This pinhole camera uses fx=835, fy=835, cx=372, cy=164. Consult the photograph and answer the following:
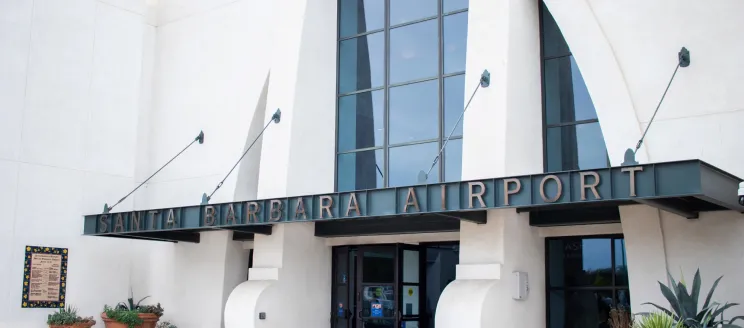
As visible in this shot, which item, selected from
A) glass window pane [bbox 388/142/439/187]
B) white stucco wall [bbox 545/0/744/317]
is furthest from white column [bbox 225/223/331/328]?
white stucco wall [bbox 545/0/744/317]

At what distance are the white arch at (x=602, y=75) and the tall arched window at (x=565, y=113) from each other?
32.1 inches

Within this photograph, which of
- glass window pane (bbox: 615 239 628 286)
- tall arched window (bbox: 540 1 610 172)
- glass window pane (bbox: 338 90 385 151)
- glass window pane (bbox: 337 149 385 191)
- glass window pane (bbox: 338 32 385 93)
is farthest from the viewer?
glass window pane (bbox: 338 32 385 93)

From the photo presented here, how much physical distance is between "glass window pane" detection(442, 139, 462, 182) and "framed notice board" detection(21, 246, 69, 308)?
1039 cm

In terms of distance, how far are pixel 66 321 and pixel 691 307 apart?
47.9 ft

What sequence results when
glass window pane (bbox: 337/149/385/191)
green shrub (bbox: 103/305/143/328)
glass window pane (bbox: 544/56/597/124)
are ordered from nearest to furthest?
glass window pane (bbox: 544/56/597/124) → glass window pane (bbox: 337/149/385/191) → green shrub (bbox: 103/305/143/328)

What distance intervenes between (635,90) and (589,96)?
4.50ft

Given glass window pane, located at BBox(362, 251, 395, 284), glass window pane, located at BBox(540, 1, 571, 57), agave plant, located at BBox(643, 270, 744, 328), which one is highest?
glass window pane, located at BBox(540, 1, 571, 57)

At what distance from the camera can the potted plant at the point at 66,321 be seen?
20.3m

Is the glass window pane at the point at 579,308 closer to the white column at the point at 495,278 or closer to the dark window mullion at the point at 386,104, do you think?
the white column at the point at 495,278

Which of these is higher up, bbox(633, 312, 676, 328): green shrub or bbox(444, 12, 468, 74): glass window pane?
bbox(444, 12, 468, 74): glass window pane

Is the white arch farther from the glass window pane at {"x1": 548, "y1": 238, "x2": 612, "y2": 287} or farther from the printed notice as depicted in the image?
the printed notice

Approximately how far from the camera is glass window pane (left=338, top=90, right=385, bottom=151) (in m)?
18.6

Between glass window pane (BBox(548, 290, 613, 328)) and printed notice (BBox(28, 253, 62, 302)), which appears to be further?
printed notice (BBox(28, 253, 62, 302))

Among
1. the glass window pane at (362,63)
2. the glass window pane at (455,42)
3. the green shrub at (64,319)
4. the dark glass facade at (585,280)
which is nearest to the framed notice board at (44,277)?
the green shrub at (64,319)
